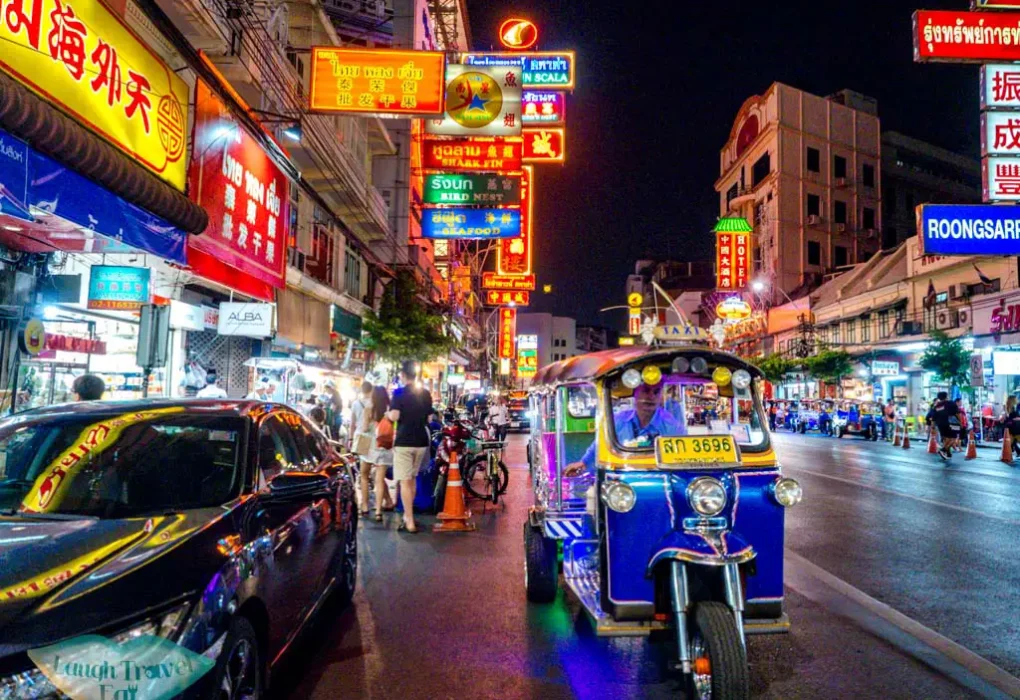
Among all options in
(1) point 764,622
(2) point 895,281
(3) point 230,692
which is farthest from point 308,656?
(2) point 895,281

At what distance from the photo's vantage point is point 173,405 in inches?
183

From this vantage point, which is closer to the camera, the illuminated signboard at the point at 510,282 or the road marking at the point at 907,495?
the road marking at the point at 907,495

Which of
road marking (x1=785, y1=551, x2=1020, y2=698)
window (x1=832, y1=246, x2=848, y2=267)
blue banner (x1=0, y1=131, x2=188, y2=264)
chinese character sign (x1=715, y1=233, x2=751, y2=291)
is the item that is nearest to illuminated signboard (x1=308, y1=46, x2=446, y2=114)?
blue banner (x1=0, y1=131, x2=188, y2=264)

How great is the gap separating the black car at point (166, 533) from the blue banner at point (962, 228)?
1894cm

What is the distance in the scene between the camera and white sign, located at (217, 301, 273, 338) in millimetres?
13953

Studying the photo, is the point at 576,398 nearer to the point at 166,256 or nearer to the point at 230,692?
the point at 230,692

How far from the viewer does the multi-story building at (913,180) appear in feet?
218

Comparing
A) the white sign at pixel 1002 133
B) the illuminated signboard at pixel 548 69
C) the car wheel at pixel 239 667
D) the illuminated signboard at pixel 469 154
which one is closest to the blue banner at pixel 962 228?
the white sign at pixel 1002 133

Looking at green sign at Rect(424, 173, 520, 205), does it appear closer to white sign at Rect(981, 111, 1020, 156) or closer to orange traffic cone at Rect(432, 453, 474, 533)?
orange traffic cone at Rect(432, 453, 474, 533)

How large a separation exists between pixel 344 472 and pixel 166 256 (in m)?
4.34

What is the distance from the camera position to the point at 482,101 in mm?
13688

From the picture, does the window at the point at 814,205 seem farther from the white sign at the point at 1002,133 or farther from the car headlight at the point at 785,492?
the car headlight at the point at 785,492

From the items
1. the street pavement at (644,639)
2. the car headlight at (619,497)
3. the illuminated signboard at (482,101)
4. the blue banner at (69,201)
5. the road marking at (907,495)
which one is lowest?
the street pavement at (644,639)

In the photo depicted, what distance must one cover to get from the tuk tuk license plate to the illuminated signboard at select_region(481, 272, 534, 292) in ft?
115
